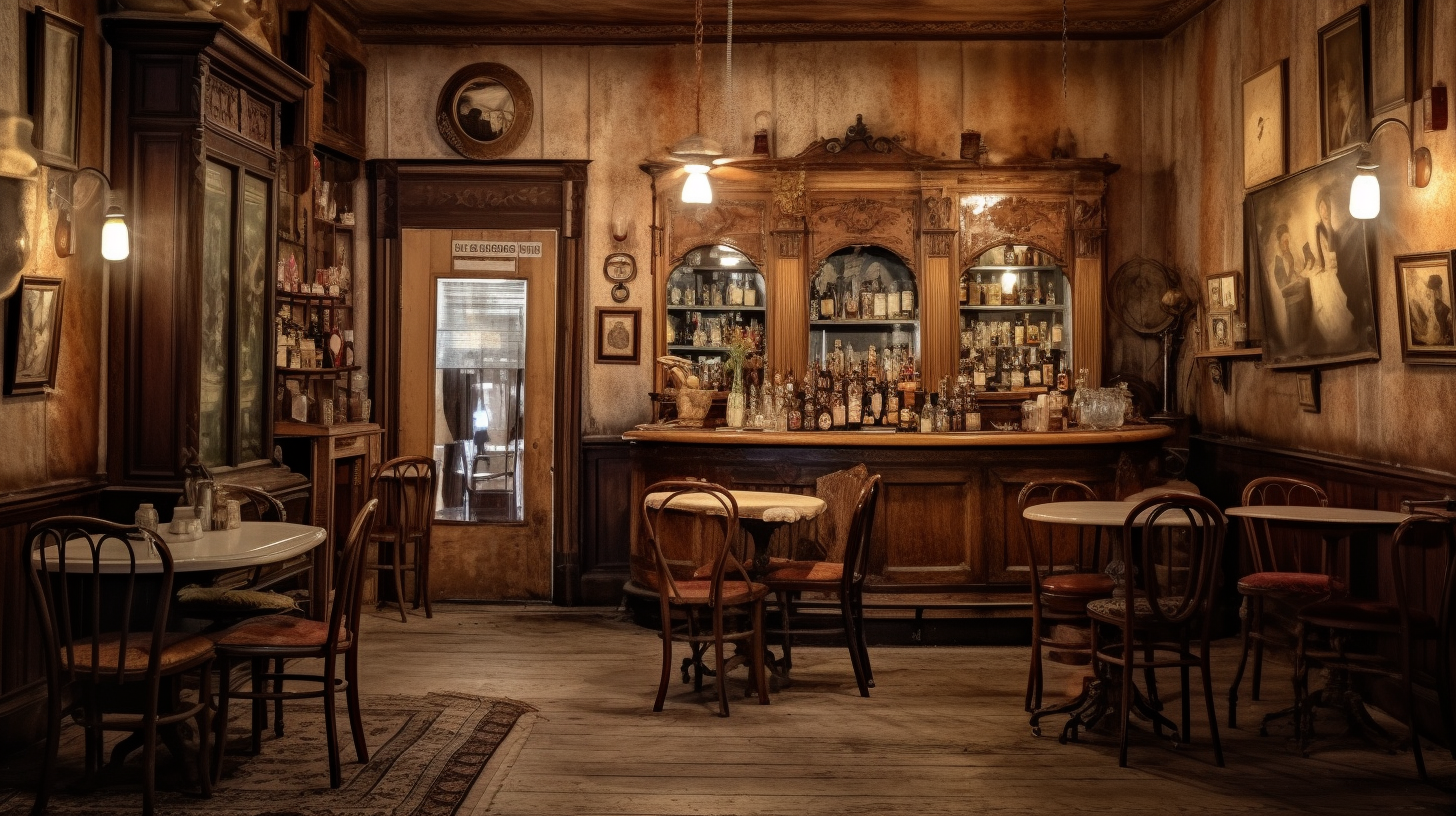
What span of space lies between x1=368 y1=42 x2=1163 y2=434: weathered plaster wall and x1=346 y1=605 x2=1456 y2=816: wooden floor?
9.38 ft

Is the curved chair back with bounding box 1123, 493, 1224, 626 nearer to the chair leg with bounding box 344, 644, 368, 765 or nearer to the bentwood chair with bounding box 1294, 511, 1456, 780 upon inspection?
the bentwood chair with bounding box 1294, 511, 1456, 780

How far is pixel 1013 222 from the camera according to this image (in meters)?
8.32

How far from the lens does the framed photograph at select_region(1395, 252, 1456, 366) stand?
511 centimetres

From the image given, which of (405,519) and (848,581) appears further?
(405,519)

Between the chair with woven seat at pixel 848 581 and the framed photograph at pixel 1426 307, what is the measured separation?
231 cm

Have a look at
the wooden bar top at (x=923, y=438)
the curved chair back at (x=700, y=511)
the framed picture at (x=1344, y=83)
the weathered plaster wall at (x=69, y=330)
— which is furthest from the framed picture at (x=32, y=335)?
the framed picture at (x=1344, y=83)

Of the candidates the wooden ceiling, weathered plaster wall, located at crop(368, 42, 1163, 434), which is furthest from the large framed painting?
the wooden ceiling

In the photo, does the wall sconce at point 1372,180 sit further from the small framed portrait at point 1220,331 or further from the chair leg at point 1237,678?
the small framed portrait at point 1220,331

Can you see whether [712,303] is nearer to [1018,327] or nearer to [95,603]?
[1018,327]

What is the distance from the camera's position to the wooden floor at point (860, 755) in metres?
4.36

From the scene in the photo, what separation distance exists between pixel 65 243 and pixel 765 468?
3.68 metres

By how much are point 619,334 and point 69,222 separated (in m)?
3.85

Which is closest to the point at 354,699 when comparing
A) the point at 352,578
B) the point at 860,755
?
the point at 352,578

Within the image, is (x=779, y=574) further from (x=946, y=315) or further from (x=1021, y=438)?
(x=946, y=315)
